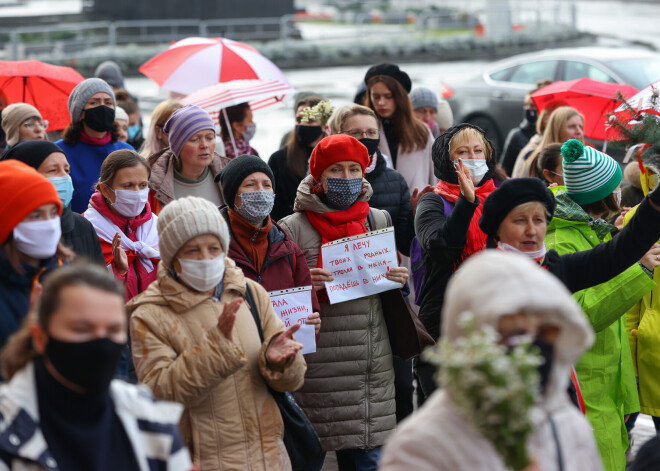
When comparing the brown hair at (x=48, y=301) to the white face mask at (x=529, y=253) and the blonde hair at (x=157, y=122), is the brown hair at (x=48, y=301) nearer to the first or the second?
the white face mask at (x=529, y=253)

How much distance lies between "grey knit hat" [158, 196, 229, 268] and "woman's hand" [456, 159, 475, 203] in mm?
1385

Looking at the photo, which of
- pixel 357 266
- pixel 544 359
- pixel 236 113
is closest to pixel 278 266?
pixel 357 266

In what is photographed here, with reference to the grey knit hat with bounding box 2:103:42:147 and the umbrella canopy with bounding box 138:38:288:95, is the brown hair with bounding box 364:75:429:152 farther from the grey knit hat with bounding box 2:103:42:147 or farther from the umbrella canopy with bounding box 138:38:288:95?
the grey knit hat with bounding box 2:103:42:147

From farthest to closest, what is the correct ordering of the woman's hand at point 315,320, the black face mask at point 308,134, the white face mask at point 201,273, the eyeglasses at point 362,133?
the black face mask at point 308,134
the eyeglasses at point 362,133
the woman's hand at point 315,320
the white face mask at point 201,273

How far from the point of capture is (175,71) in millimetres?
8562

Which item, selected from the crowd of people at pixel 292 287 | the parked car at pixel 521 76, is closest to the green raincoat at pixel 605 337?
the crowd of people at pixel 292 287

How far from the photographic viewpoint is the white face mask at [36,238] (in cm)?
368

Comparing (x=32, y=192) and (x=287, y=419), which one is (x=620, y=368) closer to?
(x=287, y=419)

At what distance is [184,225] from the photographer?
3.93 metres

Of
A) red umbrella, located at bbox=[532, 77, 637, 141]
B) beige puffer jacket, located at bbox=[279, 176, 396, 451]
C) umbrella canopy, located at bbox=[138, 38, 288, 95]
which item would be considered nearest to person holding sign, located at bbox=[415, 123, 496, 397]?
beige puffer jacket, located at bbox=[279, 176, 396, 451]

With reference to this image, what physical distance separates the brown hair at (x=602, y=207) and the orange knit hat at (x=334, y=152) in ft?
4.06

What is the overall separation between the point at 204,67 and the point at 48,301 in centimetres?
595

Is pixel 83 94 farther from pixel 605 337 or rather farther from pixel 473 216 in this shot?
pixel 605 337

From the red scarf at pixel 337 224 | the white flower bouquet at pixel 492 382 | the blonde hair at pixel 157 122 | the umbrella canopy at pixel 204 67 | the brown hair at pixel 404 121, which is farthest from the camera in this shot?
the umbrella canopy at pixel 204 67
